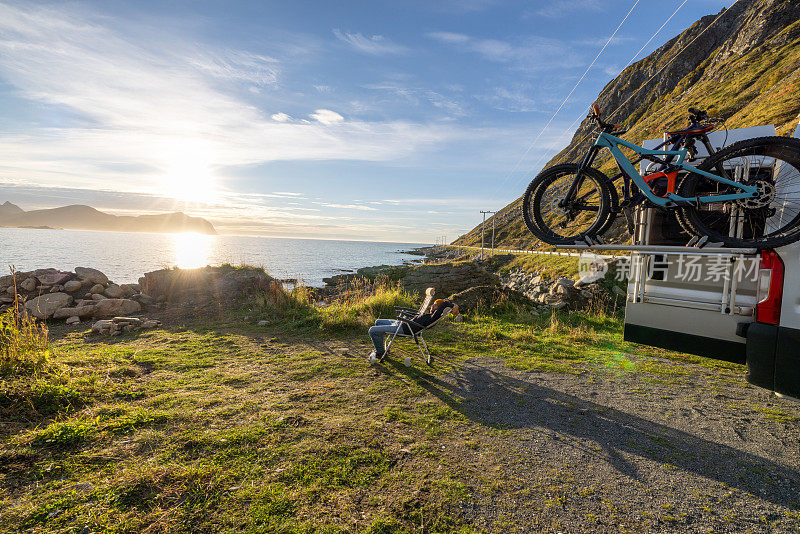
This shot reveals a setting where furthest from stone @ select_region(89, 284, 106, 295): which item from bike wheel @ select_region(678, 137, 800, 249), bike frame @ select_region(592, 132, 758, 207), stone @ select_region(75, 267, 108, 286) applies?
bike wheel @ select_region(678, 137, 800, 249)

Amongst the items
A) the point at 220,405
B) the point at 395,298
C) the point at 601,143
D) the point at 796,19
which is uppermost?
the point at 796,19

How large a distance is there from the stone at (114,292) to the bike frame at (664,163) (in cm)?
1396

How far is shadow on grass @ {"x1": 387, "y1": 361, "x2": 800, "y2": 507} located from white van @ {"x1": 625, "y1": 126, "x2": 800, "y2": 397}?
82 cm

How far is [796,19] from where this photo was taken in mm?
65688

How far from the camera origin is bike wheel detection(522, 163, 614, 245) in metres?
4.27

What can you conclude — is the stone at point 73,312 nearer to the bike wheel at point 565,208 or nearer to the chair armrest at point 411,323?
the chair armrest at point 411,323

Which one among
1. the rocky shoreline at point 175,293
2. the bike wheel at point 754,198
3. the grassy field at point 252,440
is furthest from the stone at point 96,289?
the bike wheel at point 754,198

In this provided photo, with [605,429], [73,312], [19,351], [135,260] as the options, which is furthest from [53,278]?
[135,260]

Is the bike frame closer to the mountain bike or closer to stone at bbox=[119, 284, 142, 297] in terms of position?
the mountain bike

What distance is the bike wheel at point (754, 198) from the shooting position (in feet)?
11.0

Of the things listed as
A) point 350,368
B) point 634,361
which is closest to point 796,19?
point 634,361

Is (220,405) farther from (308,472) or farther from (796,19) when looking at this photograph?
(796,19)

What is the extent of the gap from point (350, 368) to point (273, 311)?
5.20 metres

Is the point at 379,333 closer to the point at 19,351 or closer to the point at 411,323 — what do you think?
the point at 411,323
